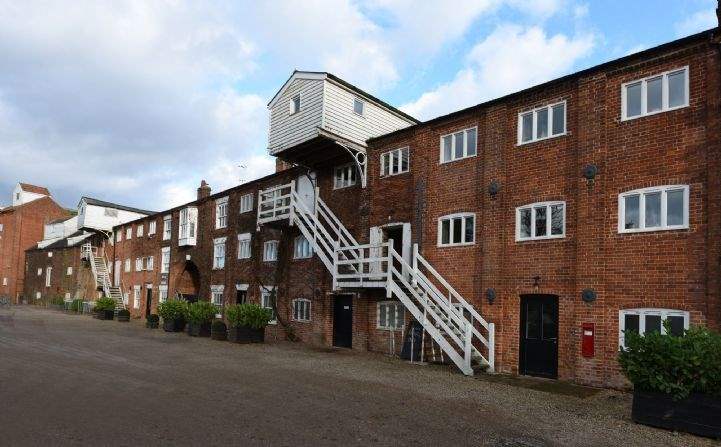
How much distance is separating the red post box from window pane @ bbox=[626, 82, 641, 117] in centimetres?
520

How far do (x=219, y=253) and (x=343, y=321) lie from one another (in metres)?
11.5

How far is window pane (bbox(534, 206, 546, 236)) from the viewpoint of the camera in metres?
14.6

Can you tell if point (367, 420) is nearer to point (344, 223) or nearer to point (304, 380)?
point (304, 380)

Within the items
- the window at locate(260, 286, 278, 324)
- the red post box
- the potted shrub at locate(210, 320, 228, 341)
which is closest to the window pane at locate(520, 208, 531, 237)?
the red post box

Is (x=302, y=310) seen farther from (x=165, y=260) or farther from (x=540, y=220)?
(x=165, y=260)

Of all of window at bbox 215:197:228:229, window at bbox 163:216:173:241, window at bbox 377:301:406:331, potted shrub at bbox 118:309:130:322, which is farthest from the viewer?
potted shrub at bbox 118:309:130:322

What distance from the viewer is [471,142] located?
16.9m

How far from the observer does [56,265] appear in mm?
53719

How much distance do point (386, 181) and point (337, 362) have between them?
6.61 meters

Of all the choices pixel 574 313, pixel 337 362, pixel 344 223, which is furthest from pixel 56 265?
pixel 574 313

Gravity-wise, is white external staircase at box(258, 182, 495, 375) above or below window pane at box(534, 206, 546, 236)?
below

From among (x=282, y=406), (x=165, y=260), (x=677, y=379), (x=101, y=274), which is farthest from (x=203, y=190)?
(x=677, y=379)

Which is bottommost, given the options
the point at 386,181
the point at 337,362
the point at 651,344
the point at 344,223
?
the point at 337,362

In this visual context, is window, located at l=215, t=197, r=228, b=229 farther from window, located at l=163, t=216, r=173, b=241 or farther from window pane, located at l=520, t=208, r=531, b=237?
window pane, located at l=520, t=208, r=531, b=237
